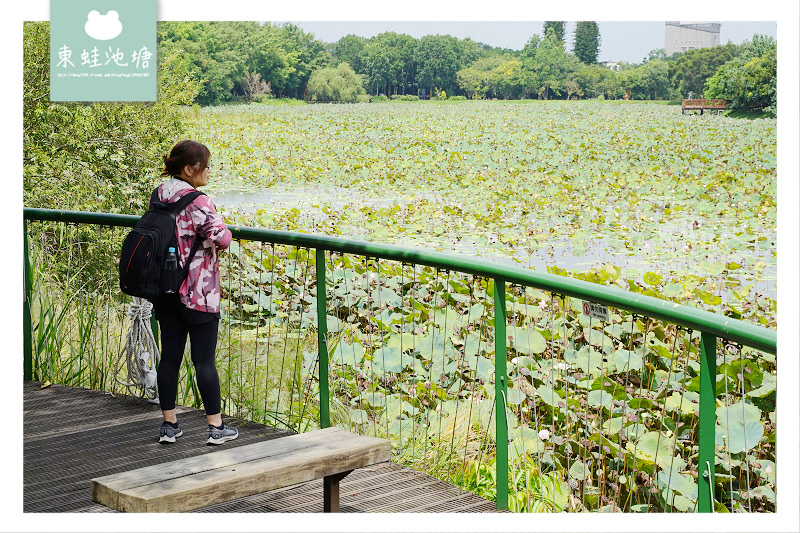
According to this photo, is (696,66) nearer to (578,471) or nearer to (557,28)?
(557,28)

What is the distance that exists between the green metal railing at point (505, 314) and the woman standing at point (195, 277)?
0.50m

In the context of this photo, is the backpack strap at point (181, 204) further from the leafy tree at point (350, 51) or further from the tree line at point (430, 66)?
the leafy tree at point (350, 51)

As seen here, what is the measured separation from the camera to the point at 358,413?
14.4 feet

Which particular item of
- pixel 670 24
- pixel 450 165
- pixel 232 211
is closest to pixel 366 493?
pixel 232 211

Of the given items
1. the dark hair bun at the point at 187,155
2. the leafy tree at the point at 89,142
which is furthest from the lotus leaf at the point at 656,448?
the leafy tree at the point at 89,142

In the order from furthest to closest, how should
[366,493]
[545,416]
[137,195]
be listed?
[137,195] < [545,416] < [366,493]

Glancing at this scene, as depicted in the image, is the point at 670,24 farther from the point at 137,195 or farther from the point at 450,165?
the point at 137,195

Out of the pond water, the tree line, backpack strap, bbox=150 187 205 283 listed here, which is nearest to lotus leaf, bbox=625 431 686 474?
Result: backpack strap, bbox=150 187 205 283

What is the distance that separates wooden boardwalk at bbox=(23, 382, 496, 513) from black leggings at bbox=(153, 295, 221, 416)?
0.28 m

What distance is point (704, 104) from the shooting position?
27516mm

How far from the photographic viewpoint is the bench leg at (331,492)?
3.01 meters

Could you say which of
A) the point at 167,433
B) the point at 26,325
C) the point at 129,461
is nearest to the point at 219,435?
the point at 167,433

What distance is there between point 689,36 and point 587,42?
3442 millimetres

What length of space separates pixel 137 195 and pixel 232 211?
1.96 metres
